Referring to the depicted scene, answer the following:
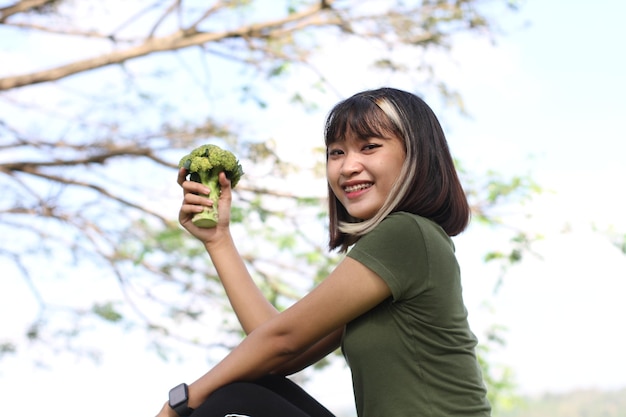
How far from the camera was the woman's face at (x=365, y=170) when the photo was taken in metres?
1.69

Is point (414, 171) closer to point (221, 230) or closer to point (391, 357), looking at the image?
point (391, 357)

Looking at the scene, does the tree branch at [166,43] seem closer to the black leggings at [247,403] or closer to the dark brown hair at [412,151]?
the dark brown hair at [412,151]

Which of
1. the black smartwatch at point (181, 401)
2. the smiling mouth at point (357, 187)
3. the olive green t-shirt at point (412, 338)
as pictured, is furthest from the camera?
the smiling mouth at point (357, 187)

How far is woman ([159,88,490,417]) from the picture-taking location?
1517 millimetres

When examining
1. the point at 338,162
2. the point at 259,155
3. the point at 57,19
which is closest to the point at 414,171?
the point at 338,162

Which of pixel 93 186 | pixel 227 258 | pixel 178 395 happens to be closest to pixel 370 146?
pixel 227 258

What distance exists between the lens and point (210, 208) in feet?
6.52

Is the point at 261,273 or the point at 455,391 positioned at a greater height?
Result: the point at 261,273

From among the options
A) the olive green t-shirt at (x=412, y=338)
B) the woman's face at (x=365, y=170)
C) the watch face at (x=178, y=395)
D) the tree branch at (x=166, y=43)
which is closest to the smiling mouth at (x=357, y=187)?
the woman's face at (x=365, y=170)

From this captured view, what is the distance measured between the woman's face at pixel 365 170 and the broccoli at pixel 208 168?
0.33 m

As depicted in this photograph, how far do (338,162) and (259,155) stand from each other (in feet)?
11.7

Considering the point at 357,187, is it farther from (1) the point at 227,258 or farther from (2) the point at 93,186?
(2) the point at 93,186

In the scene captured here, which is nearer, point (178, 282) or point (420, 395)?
point (420, 395)

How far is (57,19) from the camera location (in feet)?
18.3
